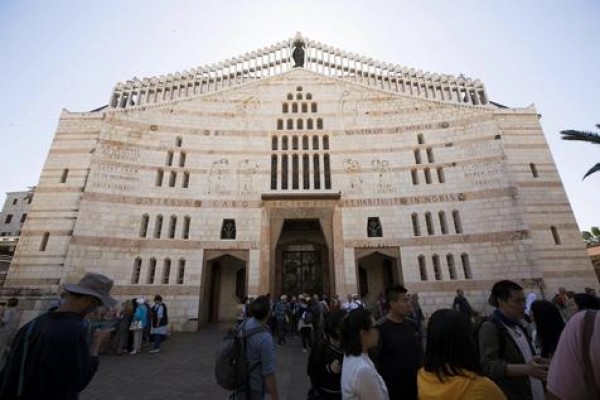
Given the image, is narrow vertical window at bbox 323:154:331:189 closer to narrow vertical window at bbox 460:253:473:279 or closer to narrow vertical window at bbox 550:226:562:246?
narrow vertical window at bbox 460:253:473:279

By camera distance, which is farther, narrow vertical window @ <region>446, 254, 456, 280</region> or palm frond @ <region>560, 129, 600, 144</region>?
narrow vertical window @ <region>446, 254, 456, 280</region>

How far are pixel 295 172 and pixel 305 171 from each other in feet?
1.98

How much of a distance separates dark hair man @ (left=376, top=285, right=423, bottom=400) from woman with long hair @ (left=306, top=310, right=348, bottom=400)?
599mm

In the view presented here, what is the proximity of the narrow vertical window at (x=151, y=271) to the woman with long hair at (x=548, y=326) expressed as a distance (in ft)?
51.7

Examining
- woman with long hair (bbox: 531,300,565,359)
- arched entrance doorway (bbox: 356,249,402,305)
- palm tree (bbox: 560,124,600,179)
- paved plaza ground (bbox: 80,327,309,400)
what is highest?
palm tree (bbox: 560,124,600,179)

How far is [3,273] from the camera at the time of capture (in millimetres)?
21094

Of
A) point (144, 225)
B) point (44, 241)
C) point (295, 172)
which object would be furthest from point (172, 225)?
point (295, 172)

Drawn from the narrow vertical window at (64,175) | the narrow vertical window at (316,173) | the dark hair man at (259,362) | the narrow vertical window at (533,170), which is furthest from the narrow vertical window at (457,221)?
the narrow vertical window at (64,175)

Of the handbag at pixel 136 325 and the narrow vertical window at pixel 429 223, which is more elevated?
the narrow vertical window at pixel 429 223

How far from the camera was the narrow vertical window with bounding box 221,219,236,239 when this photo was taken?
53.4 feet

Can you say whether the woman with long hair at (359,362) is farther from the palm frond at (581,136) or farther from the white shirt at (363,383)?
the palm frond at (581,136)

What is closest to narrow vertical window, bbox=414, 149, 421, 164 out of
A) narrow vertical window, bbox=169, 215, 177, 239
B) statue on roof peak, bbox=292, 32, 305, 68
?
statue on roof peak, bbox=292, 32, 305, 68

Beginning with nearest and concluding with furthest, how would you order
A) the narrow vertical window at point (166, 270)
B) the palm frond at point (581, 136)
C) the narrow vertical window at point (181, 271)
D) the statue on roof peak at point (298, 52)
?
the palm frond at point (581, 136)
the narrow vertical window at point (166, 270)
the narrow vertical window at point (181, 271)
the statue on roof peak at point (298, 52)

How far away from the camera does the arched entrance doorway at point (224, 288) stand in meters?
16.7
